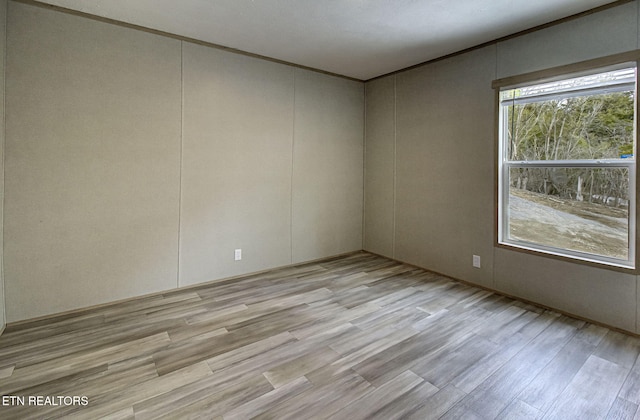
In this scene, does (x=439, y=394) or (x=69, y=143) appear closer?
(x=439, y=394)

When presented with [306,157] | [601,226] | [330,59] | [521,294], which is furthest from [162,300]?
[601,226]

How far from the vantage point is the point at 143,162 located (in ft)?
10.0

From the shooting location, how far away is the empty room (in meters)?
1.91

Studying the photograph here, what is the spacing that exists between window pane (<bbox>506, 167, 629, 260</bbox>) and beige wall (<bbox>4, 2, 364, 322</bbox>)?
2.44 m

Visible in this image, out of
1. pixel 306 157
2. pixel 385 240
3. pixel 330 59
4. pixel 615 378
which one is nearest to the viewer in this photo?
pixel 615 378

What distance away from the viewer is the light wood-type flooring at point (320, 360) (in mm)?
1696

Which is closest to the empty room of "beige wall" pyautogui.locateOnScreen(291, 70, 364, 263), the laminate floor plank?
the laminate floor plank

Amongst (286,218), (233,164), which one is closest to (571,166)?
(286,218)

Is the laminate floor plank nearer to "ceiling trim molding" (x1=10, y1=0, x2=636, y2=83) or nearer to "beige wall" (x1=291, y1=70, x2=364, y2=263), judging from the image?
"ceiling trim molding" (x1=10, y1=0, x2=636, y2=83)

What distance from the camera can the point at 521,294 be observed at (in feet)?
10.3

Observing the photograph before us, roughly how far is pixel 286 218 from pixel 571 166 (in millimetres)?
3080

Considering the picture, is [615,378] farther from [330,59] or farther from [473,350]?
[330,59]

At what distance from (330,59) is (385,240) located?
260 centimetres

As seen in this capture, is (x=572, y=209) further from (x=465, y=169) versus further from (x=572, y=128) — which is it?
(x=465, y=169)
